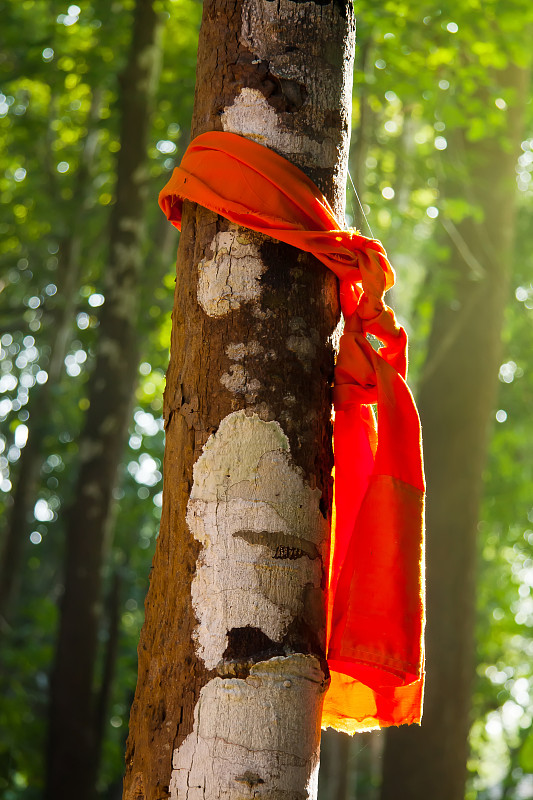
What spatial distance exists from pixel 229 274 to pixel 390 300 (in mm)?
3810

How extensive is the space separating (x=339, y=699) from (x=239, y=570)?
19.9 inches

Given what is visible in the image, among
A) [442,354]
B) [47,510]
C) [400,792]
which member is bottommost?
[400,792]

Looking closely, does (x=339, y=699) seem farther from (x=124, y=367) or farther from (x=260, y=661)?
(x=124, y=367)

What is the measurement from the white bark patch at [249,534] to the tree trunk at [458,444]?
577cm

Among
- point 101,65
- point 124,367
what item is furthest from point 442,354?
point 101,65

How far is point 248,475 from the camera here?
1441 mm

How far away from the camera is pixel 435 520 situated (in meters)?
7.14

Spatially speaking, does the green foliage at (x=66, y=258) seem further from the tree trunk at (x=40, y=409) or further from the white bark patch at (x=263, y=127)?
the white bark patch at (x=263, y=127)

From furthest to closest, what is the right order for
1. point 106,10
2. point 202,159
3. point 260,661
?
1. point 106,10
2. point 202,159
3. point 260,661

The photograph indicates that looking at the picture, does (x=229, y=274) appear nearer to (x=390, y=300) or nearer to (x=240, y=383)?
(x=240, y=383)

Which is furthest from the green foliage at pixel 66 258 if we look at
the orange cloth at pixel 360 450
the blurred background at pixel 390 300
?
the orange cloth at pixel 360 450

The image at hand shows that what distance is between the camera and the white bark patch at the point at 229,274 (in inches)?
59.7

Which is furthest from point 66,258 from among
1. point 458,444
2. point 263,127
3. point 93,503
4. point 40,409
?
point 263,127

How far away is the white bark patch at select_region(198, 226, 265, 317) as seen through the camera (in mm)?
1517
